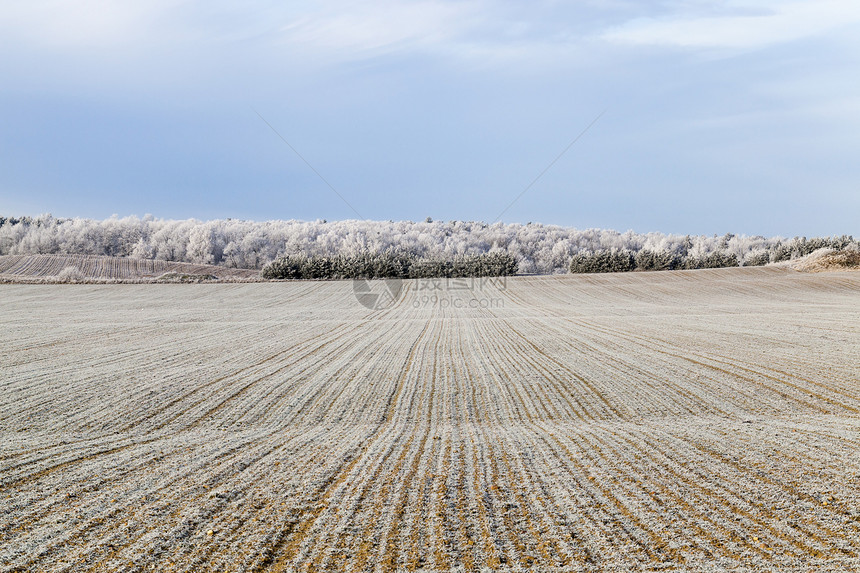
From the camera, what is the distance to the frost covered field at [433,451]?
5.87m

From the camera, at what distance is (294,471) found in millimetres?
8266

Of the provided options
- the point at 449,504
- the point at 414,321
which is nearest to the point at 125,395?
the point at 449,504

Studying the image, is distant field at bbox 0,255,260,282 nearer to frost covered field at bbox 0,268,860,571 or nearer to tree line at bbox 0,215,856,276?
tree line at bbox 0,215,856,276

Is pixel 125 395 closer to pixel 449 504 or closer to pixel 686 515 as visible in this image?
pixel 449 504

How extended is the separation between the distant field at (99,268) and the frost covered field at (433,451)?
1668 inches

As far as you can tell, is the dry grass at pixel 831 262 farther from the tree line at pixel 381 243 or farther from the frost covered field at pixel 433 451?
the frost covered field at pixel 433 451

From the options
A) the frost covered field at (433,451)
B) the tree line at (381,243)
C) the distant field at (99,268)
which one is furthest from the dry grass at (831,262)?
the distant field at (99,268)

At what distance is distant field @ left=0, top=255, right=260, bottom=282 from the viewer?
2464 inches

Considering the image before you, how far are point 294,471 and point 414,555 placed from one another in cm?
310

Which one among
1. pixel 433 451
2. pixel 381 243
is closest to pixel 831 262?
pixel 433 451

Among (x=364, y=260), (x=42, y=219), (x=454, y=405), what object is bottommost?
(x=454, y=405)

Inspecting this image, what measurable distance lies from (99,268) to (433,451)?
6717cm

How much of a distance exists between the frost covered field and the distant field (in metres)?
42.4

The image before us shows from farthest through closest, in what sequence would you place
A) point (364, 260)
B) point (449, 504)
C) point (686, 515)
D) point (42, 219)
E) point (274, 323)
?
point (42, 219)
point (364, 260)
point (274, 323)
point (449, 504)
point (686, 515)
